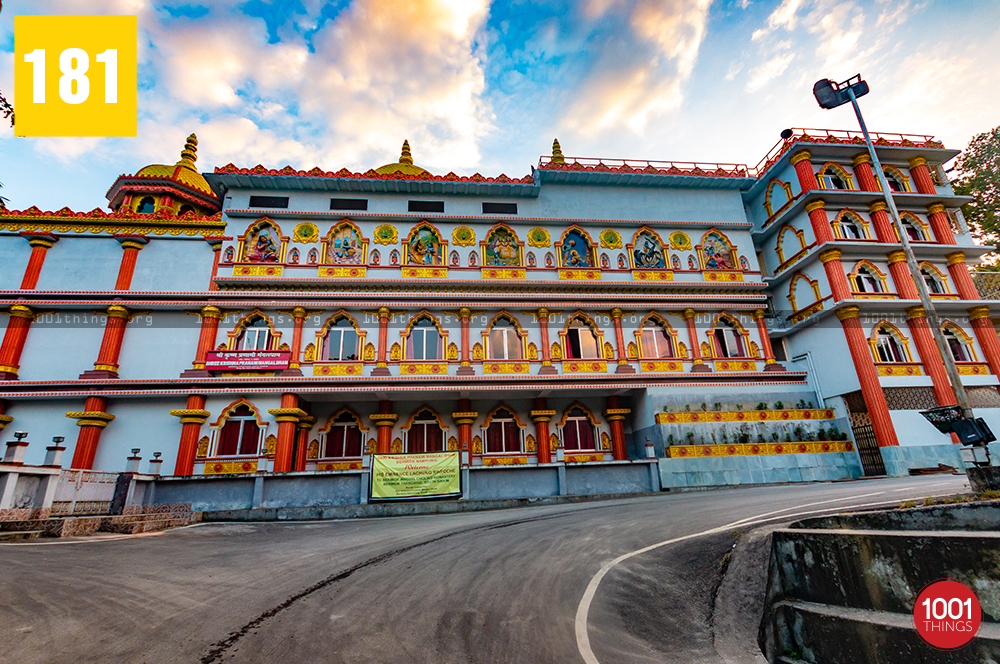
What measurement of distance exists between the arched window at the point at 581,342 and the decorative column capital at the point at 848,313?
39.8 ft

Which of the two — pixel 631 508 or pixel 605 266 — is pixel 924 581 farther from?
pixel 605 266

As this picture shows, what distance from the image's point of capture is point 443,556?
8.25 m

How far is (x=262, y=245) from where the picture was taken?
23.0 meters

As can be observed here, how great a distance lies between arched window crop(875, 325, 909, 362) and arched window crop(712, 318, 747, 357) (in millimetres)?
6089

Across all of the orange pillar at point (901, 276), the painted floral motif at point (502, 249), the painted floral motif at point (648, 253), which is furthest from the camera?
the painted floral motif at point (648, 253)

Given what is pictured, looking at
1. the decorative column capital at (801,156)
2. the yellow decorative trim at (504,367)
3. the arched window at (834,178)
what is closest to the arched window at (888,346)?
the arched window at (834,178)

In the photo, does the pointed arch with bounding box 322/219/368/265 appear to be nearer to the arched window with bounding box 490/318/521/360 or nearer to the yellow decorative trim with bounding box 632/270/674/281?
the arched window with bounding box 490/318/521/360

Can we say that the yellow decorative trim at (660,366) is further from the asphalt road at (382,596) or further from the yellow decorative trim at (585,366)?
the asphalt road at (382,596)

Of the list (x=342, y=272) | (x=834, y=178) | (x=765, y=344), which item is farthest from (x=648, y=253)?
(x=342, y=272)

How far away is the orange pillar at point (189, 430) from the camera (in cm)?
1866

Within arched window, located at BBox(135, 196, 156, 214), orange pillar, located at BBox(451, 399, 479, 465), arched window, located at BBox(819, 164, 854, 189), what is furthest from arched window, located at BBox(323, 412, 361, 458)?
arched window, located at BBox(819, 164, 854, 189)

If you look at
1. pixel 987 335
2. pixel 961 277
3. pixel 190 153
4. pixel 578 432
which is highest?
pixel 190 153

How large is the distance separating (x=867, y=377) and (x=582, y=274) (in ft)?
46.4

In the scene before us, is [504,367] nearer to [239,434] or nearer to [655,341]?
[655,341]
